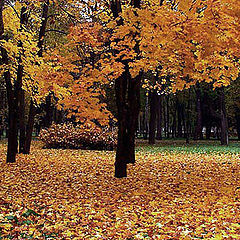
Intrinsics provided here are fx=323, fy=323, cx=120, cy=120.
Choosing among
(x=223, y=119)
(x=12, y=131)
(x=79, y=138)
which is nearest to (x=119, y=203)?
(x=12, y=131)

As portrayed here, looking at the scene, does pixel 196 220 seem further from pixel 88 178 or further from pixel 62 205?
pixel 88 178

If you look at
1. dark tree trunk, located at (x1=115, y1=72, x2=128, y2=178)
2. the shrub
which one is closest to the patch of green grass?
the shrub

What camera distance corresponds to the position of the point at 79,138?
2016cm

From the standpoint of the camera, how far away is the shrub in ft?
65.0

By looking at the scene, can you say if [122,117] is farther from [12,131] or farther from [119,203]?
[12,131]

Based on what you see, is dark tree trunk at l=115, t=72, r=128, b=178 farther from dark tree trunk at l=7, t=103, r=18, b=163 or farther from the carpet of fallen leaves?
dark tree trunk at l=7, t=103, r=18, b=163

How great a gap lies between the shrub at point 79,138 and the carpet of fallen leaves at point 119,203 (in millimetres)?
8974

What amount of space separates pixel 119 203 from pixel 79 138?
1396 cm

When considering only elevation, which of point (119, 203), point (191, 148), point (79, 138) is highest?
point (79, 138)

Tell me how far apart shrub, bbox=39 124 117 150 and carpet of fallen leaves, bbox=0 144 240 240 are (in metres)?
8.97

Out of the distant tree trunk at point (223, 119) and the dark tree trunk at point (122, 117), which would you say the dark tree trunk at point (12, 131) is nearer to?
the dark tree trunk at point (122, 117)

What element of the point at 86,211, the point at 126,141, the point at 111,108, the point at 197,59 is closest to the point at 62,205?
the point at 86,211

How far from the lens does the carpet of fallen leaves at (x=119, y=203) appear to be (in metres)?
4.58

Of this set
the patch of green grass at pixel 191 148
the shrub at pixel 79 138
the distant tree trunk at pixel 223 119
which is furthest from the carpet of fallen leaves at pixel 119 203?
the distant tree trunk at pixel 223 119
